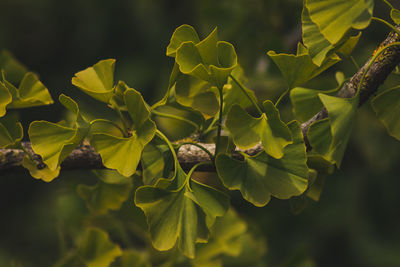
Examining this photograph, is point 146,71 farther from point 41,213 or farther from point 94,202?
point 94,202

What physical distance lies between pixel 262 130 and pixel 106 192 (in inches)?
10.1

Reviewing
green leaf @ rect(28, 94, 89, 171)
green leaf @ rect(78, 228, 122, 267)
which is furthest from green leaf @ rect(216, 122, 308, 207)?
Result: green leaf @ rect(78, 228, 122, 267)

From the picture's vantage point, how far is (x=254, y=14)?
4.40 ft

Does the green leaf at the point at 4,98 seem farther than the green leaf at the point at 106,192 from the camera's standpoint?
No

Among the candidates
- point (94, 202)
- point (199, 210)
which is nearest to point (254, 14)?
point (94, 202)

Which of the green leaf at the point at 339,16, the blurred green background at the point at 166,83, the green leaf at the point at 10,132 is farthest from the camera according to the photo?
the blurred green background at the point at 166,83

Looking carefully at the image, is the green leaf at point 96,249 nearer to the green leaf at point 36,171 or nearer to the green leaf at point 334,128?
A: the green leaf at point 36,171

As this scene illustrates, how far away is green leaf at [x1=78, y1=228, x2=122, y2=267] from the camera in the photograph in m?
0.63

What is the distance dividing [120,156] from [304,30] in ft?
0.65

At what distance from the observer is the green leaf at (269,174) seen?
44 centimetres

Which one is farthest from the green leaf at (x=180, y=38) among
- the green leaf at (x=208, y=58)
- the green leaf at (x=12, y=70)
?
the green leaf at (x=12, y=70)

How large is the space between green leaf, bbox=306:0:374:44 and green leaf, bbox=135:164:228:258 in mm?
183

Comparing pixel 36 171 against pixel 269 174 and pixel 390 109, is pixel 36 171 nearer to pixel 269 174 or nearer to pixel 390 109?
pixel 269 174

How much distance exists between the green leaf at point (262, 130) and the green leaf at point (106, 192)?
0.20 meters
